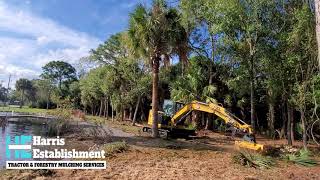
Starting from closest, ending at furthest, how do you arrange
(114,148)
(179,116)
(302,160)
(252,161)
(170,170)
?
(170,170) < (252,161) < (114,148) < (302,160) < (179,116)

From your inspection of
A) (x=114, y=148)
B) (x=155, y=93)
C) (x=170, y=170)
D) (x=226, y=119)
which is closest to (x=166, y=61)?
(x=155, y=93)

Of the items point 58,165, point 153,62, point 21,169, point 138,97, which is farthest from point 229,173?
point 138,97

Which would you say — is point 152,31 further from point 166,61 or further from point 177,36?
point 166,61

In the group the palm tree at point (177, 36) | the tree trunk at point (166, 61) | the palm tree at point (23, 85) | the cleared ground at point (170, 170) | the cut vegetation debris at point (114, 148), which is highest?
the palm tree at point (23, 85)

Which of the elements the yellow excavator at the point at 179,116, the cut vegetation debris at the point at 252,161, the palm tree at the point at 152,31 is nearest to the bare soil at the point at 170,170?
Answer: the cut vegetation debris at the point at 252,161

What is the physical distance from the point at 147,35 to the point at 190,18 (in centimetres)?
856

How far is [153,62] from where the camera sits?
17.8 metres

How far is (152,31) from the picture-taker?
55.7ft

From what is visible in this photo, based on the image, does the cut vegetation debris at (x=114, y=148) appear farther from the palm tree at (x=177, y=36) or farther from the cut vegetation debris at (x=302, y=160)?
the palm tree at (x=177, y=36)

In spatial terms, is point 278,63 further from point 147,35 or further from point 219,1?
point 147,35

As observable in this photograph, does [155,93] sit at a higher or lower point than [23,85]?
lower

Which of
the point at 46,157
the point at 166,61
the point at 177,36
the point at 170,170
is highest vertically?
the point at 177,36

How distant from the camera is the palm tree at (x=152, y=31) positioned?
16.9 metres

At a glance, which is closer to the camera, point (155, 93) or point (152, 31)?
point (152, 31)
